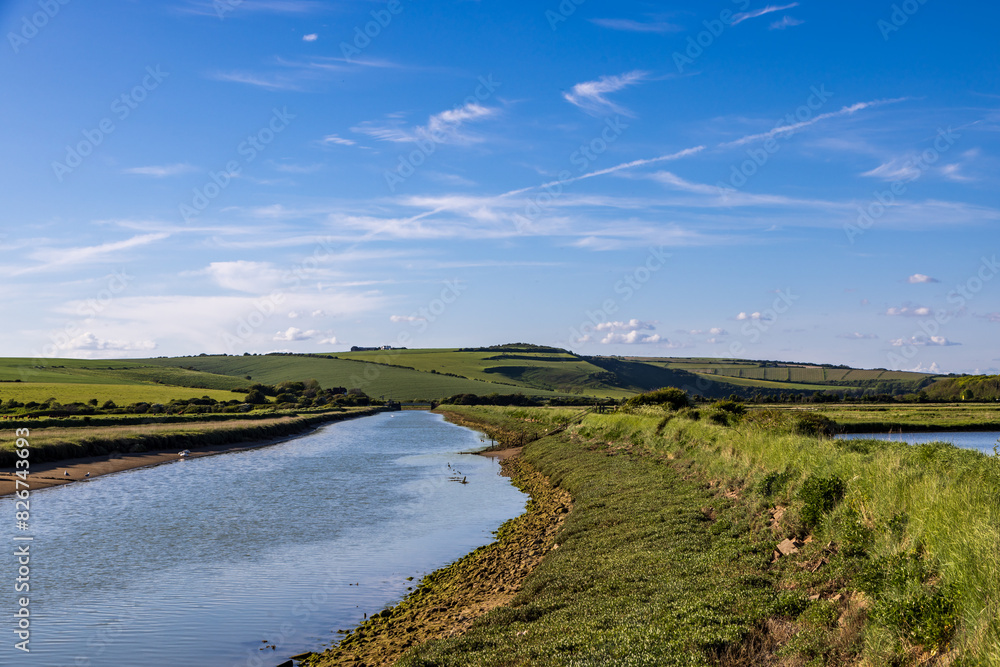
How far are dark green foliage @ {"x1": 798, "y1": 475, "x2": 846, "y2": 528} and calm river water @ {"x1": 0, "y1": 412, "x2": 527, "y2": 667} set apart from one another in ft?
30.0

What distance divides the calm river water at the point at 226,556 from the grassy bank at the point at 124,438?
18.1 ft

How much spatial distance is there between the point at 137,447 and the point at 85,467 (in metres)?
8.98

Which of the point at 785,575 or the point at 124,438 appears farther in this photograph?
the point at 124,438

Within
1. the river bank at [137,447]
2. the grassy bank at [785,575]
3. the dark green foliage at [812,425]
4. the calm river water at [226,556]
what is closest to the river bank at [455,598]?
the calm river water at [226,556]

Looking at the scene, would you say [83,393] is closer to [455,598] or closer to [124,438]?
[124,438]

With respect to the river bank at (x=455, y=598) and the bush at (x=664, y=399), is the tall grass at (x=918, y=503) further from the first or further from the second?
the bush at (x=664, y=399)

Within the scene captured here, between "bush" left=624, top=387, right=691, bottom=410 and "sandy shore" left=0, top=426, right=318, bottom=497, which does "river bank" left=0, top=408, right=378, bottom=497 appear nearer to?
"sandy shore" left=0, top=426, right=318, bottom=497

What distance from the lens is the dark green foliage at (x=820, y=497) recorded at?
466 inches

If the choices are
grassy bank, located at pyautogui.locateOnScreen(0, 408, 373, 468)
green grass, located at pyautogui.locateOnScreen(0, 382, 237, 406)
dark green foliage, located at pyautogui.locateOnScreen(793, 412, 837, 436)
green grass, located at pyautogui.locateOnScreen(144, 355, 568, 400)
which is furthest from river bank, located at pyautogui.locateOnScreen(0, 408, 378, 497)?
green grass, located at pyautogui.locateOnScreen(144, 355, 568, 400)

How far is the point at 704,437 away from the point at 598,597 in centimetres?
1425

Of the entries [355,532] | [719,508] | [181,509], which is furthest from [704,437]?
[181,509]

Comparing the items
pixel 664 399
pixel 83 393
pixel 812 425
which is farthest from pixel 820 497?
pixel 83 393

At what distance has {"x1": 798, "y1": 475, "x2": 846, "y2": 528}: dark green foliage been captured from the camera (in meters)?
11.8

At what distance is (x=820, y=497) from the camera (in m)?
12.1
